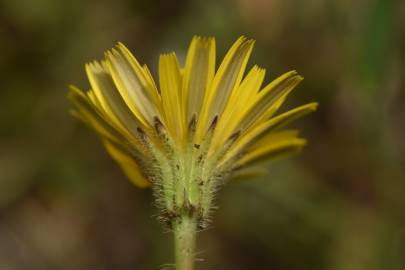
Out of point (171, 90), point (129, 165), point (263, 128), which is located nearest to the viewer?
point (171, 90)

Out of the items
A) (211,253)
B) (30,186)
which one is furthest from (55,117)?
(211,253)

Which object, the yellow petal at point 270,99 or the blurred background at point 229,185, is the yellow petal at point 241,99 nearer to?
the yellow petal at point 270,99

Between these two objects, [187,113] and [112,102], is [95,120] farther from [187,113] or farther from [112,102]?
[187,113]

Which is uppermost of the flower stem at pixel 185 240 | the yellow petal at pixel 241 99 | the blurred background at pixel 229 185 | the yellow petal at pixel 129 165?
the blurred background at pixel 229 185

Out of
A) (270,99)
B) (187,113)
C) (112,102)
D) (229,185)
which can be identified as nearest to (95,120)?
(112,102)

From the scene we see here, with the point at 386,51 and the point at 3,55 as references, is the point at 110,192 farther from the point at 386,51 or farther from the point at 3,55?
the point at 386,51

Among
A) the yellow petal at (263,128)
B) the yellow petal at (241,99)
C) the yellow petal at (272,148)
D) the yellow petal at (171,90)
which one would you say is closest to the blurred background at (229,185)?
the yellow petal at (272,148)

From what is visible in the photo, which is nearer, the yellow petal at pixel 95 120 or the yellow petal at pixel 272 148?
the yellow petal at pixel 95 120
